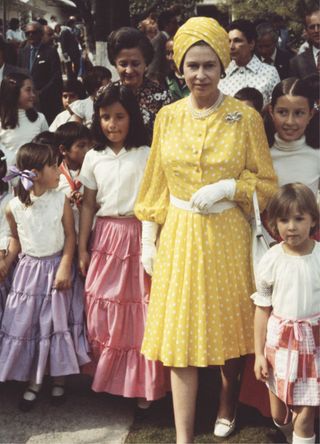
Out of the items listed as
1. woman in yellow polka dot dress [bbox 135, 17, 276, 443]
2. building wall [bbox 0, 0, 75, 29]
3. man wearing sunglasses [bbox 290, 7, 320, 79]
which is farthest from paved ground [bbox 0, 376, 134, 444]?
building wall [bbox 0, 0, 75, 29]

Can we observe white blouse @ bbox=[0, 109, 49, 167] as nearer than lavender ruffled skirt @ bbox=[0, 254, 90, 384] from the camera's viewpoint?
No

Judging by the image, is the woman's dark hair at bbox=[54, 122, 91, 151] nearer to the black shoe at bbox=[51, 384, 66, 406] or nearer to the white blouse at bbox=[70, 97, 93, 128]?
the black shoe at bbox=[51, 384, 66, 406]

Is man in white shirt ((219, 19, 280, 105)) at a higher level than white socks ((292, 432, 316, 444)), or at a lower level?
higher

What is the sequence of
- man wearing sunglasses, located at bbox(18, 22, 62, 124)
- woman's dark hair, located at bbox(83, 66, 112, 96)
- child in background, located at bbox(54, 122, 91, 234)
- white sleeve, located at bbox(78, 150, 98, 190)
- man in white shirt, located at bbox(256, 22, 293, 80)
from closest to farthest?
white sleeve, located at bbox(78, 150, 98, 190)
child in background, located at bbox(54, 122, 91, 234)
woman's dark hair, located at bbox(83, 66, 112, 96)
man in white shirt, located at bbox(256, 22, 293, 80)
man wearing sunglasses, located at bbox(18, 22, 62, 124)

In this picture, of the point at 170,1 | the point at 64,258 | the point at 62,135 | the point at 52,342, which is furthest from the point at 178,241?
the point at 170,1

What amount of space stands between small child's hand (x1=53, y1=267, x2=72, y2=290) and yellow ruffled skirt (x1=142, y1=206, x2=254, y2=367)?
1.92 ft

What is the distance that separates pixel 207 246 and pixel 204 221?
0.40 ft

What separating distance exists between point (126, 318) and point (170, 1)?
24.7m

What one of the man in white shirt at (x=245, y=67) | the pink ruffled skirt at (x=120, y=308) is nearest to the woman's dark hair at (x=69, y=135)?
the pink ruffled skirt at (x=120, y=308)

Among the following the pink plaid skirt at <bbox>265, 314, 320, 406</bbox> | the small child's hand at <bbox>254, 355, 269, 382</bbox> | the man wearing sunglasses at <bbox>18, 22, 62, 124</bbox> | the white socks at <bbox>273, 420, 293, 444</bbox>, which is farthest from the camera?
the man wearing sunglasses at <bbox>18, 22, 62, 124</bbox>

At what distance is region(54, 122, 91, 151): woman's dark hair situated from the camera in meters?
3.87

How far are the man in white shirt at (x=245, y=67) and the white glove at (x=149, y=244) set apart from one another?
208 centimetres

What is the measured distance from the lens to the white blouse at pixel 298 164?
3244 millimetres

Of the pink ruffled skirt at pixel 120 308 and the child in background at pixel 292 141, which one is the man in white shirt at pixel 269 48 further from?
the pink ruffled skirt at pixel 120 308
